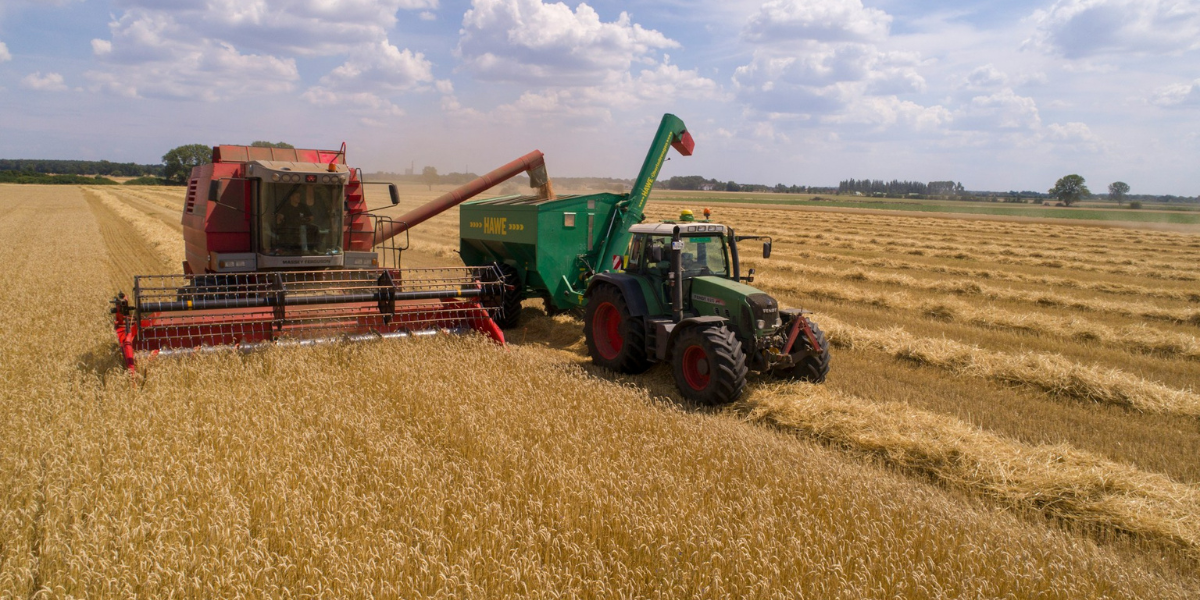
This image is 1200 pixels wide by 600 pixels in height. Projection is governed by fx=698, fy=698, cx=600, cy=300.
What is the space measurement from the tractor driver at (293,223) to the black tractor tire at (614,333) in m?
3.69

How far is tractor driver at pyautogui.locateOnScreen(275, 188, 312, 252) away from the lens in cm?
850

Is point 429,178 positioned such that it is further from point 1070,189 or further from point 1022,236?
point 1070,189

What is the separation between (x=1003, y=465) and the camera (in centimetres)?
475

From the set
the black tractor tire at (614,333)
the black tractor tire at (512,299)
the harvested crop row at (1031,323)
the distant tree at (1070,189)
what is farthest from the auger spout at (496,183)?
the distant tree at (1070,189)

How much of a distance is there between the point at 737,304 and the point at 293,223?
5.56m

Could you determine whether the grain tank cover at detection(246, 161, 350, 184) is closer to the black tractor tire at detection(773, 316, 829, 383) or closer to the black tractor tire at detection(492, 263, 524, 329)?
the black tractor tire at detection(492, 263, 524, 329)

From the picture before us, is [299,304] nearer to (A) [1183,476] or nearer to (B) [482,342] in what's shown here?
(B) [482,342]

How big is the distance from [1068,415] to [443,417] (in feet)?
17.9

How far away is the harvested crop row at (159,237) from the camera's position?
15.4 m

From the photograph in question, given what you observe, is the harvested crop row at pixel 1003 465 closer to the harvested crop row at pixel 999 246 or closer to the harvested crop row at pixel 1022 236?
the harvested crop row at pixel 999 246

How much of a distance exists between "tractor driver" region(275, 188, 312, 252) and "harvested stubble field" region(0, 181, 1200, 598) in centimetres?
209

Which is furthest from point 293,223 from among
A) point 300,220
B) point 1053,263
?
point 1053,263

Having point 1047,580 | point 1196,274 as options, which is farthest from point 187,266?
point 1196,274

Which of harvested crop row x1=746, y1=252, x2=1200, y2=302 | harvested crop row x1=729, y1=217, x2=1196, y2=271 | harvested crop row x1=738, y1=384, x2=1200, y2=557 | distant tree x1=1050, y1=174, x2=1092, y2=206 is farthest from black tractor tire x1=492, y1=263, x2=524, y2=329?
distant tree x1=1050, y1=174, x2=1092, y2=206
